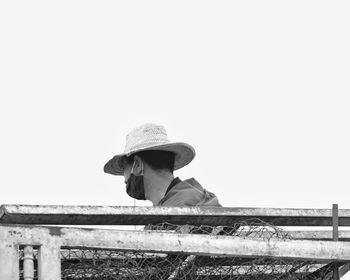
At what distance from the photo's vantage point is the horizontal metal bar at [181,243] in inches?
237

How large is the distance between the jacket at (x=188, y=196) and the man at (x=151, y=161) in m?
0.20

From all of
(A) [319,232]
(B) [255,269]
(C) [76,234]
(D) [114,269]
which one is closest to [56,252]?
(C) [76,234]

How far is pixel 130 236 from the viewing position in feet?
20.5

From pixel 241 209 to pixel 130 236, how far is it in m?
0.77

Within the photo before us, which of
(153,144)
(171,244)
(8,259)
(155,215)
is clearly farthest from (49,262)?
(153,144)

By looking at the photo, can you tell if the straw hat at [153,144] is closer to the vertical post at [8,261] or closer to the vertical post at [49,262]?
the vertical post at [49,262]

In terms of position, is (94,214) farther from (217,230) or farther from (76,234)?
(217,230)

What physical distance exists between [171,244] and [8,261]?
0.82 metres

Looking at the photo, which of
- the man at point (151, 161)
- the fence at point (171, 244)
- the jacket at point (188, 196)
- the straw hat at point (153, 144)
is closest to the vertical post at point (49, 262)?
the fence at point (171, 244)

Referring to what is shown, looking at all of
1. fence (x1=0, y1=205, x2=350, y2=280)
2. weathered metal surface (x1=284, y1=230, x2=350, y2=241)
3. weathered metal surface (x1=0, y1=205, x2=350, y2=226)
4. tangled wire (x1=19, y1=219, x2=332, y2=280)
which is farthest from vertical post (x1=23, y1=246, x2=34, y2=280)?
weathered metal surface (x1=284, y1=230, x2=350, y2=241)

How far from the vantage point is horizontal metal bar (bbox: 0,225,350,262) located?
6020mm

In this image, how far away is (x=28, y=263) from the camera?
235 inches

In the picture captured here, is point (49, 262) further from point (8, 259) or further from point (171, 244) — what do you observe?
point (171, 244)

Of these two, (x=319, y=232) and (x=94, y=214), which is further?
(x=319, y=232)
